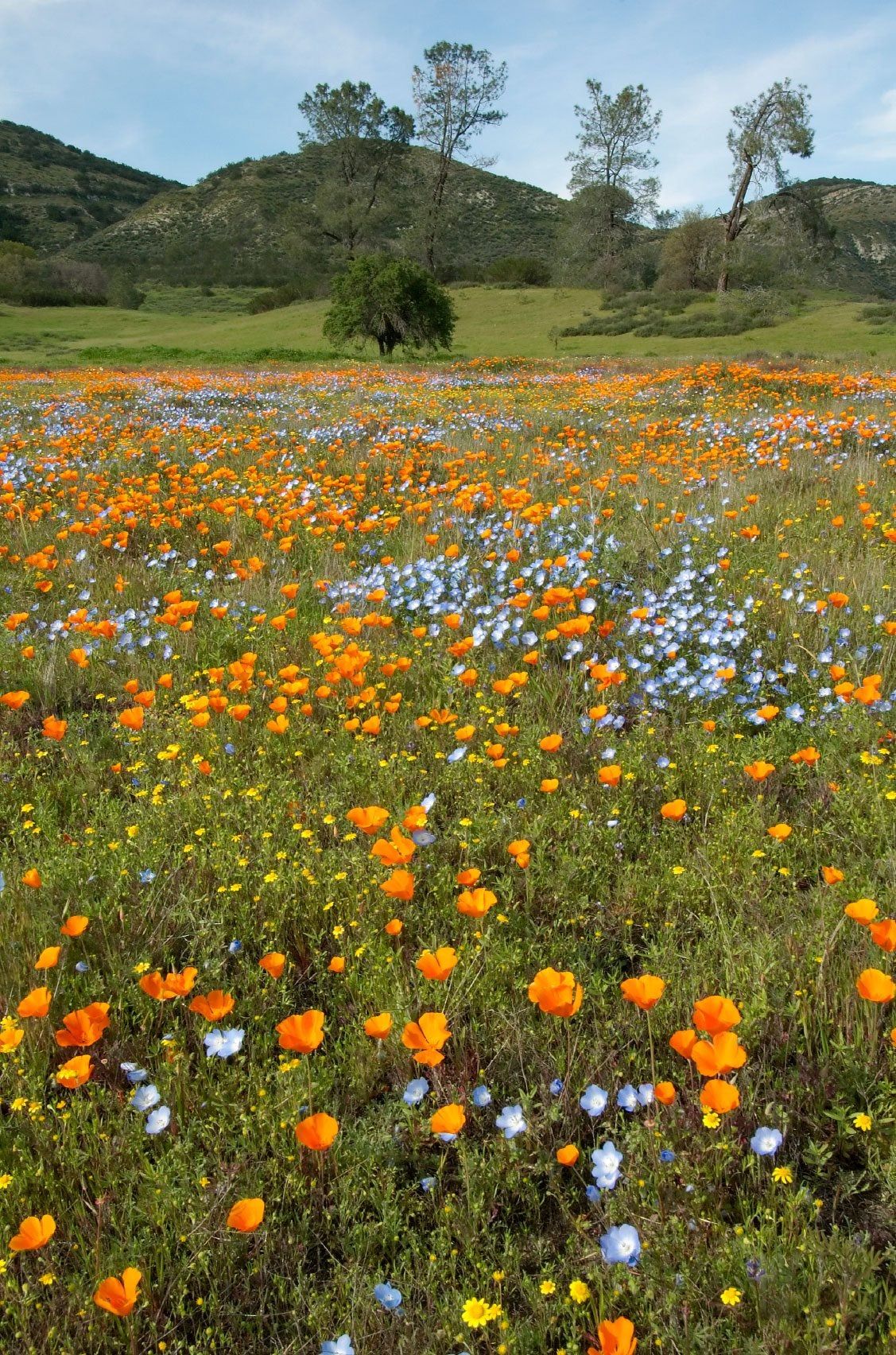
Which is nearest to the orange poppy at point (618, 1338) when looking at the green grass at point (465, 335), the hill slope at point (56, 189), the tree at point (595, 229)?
the green grass at point (465, 335)

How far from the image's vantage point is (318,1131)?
155 cm

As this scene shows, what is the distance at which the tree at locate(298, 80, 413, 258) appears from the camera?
57.2m

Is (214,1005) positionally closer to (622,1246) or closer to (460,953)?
(460,953)

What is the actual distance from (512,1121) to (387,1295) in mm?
417

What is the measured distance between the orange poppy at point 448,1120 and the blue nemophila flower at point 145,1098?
26.4 inches

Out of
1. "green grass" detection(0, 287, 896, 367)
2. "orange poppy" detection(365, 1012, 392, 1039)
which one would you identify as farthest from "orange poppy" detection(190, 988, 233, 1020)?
"green grass" detection(0, 287, 896, 367)

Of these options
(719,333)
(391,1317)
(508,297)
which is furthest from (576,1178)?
(508,297)

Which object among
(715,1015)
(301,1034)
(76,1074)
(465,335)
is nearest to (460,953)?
(301,1034)

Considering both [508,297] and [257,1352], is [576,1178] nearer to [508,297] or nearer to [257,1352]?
[257,1352]

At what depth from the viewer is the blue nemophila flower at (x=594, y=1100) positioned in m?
1.82

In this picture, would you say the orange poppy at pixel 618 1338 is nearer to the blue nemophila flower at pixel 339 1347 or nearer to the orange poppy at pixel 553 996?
the blue nemophila flower at pixel 339 1347

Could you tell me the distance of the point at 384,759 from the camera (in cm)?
324

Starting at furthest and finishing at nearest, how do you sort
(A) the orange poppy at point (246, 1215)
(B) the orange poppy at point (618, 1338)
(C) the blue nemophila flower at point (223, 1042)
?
(C) the blue nemophila flower at point (223, 1042), (A) the orange poppy at point (246, 1215), (B) the orange poppy at point (618, 1338)

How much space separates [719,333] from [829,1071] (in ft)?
109
